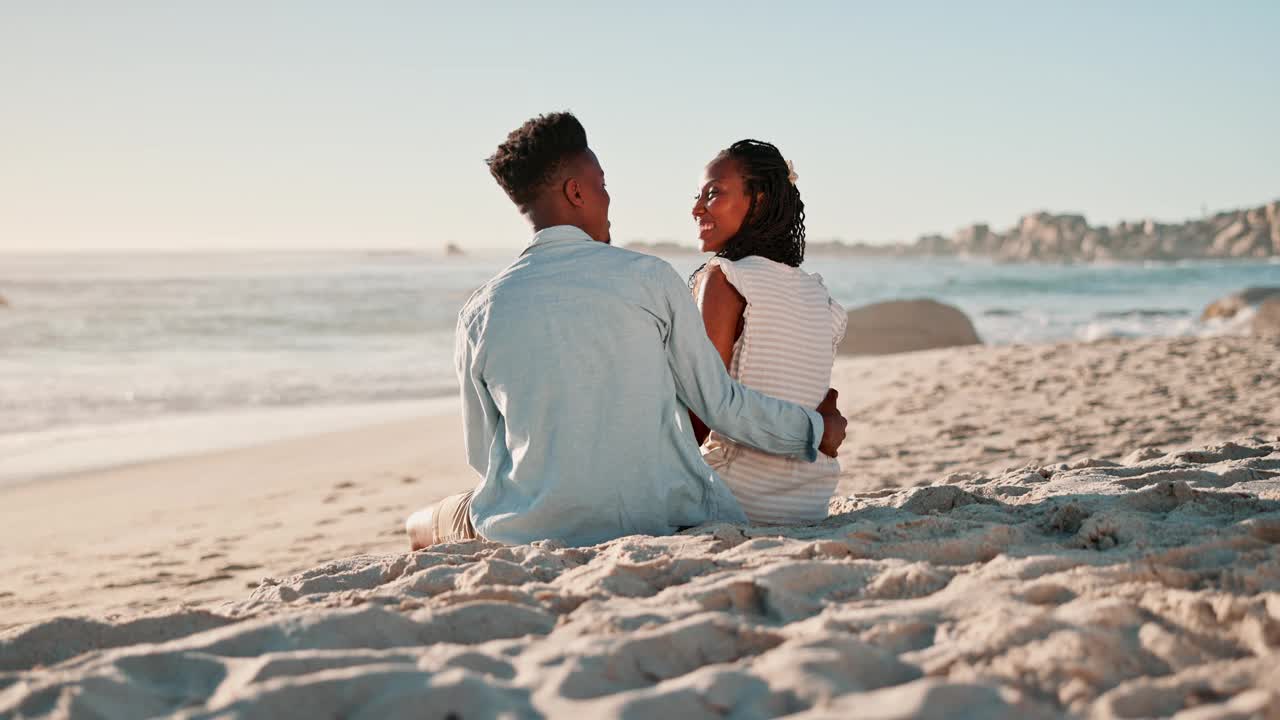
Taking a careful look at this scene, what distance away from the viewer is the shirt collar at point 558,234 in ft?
9.92

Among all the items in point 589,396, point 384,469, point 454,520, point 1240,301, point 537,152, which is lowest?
point 384,469

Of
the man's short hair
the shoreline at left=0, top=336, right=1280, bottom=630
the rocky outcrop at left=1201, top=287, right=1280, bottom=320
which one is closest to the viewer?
the man's short hair

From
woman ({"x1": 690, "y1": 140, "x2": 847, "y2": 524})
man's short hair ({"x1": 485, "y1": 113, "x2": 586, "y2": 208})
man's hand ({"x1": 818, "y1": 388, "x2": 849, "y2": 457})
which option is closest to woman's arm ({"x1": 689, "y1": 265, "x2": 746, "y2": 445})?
woman ({"x1": 690, "y1": 140, "x2": 847, "y2": 524})

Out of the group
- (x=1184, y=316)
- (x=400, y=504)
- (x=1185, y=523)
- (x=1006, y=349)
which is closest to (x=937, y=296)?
(x=1184, y=316)

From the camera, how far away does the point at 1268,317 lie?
15648 mm

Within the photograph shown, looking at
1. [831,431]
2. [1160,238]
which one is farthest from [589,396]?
[1160,238]

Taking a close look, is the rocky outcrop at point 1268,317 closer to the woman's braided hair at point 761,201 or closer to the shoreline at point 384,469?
the shoreline at point 384,469

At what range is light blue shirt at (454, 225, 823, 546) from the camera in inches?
113

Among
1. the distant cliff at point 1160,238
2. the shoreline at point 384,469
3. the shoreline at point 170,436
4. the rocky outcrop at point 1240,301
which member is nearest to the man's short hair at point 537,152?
the shoreline at point 384,469

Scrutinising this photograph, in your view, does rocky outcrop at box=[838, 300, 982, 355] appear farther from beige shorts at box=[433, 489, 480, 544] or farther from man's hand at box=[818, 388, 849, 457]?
beige shorts at box=[433, 489, 480, 544]

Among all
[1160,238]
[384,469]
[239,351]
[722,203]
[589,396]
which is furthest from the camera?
[1160,238]

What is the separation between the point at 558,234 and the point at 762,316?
0.71m

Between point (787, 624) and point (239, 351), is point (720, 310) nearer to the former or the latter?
point (787, 624)

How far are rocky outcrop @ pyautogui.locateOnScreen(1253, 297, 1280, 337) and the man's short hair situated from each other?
15403 mm
